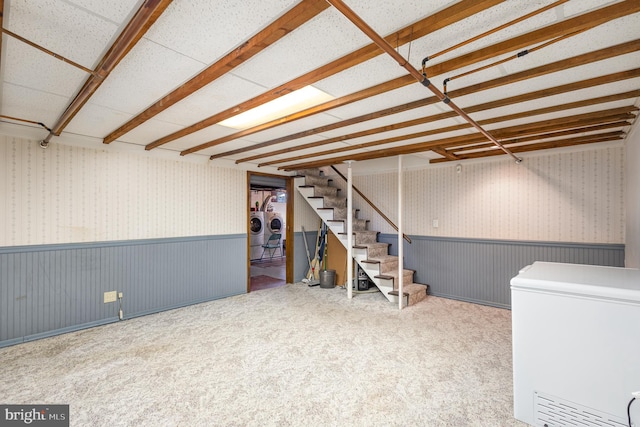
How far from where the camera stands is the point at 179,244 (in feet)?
14.0

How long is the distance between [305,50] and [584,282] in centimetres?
202

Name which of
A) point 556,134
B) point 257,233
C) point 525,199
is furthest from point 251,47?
point 257,233

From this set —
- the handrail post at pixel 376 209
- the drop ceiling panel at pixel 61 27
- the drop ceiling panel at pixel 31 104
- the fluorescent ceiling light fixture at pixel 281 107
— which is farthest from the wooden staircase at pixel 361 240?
the drop ceiling panel at pixel 61 27

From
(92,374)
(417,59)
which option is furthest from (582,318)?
(92,374)

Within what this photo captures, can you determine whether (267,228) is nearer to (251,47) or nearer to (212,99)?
(212,99)

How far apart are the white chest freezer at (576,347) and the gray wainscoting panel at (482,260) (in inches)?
85.4

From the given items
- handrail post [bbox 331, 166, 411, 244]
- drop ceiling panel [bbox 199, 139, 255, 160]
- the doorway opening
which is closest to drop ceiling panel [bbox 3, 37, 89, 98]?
drop ceiling panel [bbox 199, 139, 255, 160]

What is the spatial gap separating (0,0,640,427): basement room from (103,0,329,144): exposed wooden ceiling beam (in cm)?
1

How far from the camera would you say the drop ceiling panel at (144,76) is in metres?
1.62

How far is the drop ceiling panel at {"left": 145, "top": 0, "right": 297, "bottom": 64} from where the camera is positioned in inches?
49.0

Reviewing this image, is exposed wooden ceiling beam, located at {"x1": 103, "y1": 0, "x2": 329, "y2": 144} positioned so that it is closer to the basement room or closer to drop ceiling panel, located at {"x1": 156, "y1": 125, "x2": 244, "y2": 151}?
the basement room

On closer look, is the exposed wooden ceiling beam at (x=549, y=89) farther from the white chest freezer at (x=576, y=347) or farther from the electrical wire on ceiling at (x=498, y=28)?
the white chest freezer at (x=576, y=347)

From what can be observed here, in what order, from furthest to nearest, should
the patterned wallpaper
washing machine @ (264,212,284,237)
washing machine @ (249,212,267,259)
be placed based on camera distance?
washing machine @ (264,212,284,237) < washing machine @ (249,212,267,259) < the patterned wallpaper

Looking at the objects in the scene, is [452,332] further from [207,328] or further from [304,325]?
[207,328]
